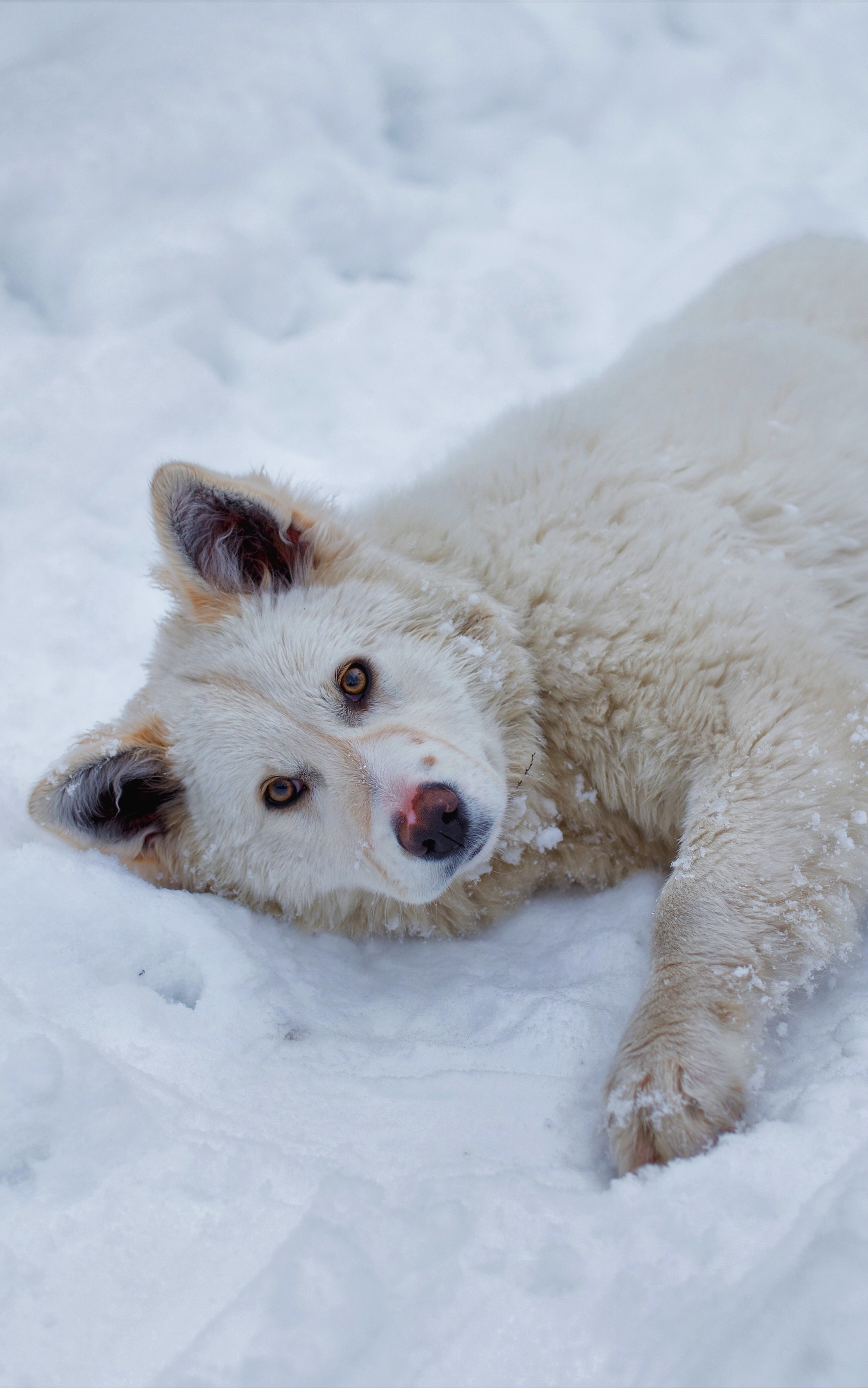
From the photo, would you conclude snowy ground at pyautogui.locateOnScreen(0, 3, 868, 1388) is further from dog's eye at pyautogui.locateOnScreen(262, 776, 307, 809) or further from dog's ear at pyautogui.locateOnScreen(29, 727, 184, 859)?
dog's eye at pyautogui.locateOnScreen(262, 776, 307, 809)

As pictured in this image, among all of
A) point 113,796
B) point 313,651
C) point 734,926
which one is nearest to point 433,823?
point 313,651

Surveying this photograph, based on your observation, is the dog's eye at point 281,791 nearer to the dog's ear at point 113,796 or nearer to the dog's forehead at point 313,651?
the dog's forehead at point 313,651

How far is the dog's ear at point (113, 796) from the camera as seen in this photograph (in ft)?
8.53

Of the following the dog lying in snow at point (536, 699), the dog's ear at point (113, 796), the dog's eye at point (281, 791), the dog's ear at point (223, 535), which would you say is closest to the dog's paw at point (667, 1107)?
the dog lying in snow at point (536, 699)

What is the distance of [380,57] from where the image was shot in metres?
6.26

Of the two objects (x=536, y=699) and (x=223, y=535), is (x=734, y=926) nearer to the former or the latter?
(x=536, y=699)

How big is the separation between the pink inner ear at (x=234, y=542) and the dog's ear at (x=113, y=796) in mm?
526

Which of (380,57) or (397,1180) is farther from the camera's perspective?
(380,57)

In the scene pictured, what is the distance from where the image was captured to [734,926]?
87.3 inches

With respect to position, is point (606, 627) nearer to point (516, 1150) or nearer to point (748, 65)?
point (516, 1150)

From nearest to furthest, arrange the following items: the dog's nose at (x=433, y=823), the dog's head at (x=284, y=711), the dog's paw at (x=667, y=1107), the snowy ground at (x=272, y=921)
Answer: the snowy ground at (x=272, y=921)
the dog's paw at (x=667, y=1107)
the dog's nose at (x=433, y=823)
the dog's head at (x=284, y=711)

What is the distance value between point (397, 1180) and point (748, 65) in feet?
23.9

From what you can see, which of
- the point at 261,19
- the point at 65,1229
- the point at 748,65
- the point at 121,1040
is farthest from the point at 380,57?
the point at 65,1229

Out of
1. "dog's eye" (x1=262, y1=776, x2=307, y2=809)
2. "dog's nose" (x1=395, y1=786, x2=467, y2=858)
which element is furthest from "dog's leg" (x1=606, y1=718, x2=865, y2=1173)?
"dog's eye" (x1=262, y1=776, x2=307, y2=809)
